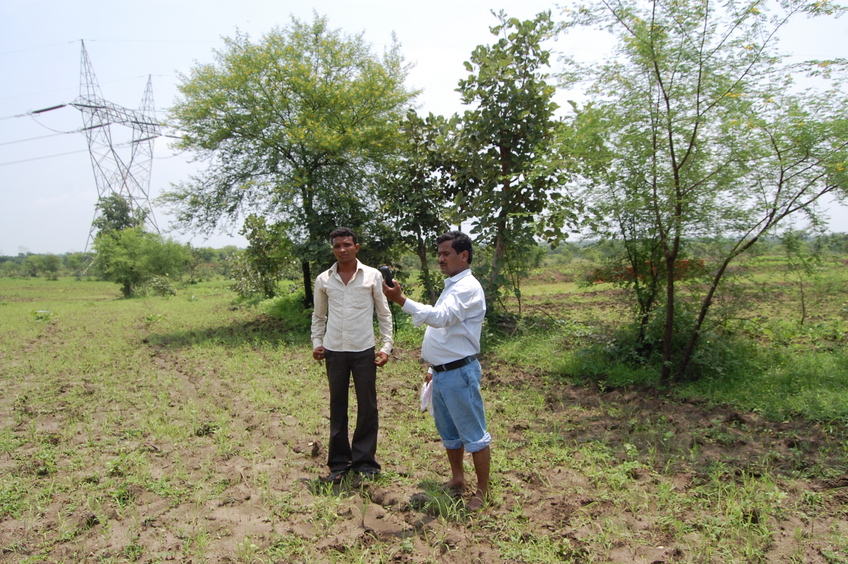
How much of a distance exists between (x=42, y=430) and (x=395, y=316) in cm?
720

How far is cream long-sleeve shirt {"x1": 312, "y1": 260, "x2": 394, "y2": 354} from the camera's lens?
4184 mm

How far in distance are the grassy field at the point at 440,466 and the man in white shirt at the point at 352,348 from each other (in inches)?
10.8

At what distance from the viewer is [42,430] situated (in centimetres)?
549

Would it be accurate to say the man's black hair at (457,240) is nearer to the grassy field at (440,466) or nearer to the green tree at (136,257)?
the grassy field at (440,466)

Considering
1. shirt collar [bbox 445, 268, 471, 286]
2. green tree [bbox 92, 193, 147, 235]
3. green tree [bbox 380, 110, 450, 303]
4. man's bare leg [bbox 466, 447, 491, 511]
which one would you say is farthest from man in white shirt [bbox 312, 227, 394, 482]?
green tree [bbox 92, 193, 147, 235]

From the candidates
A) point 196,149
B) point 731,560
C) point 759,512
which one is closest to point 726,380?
point 759,512

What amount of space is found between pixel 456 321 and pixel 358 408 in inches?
51.1

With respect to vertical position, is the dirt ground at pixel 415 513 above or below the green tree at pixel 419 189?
below

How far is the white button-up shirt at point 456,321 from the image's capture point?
11.1ft

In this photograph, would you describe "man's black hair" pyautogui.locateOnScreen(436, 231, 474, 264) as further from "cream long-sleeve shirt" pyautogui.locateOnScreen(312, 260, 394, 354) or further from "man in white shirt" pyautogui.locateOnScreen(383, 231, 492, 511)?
"cream long-sleeve shirt" pyautogui.locateOnScreen(312, 260, 394, 354)

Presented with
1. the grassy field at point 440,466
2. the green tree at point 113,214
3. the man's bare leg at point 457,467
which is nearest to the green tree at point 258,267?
the grassy field at point 440,466

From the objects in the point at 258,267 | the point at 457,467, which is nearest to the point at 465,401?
the point at 457,467

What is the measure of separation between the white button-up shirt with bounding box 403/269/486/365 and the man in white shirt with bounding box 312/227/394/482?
2.39 ft

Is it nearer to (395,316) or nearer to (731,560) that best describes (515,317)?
(395,316)
